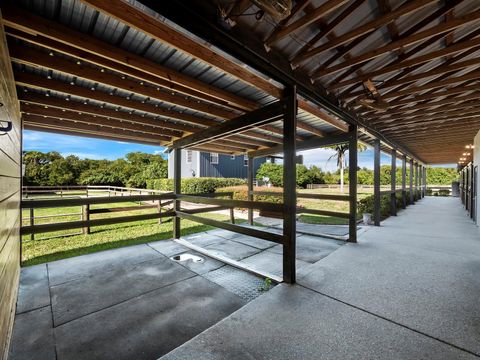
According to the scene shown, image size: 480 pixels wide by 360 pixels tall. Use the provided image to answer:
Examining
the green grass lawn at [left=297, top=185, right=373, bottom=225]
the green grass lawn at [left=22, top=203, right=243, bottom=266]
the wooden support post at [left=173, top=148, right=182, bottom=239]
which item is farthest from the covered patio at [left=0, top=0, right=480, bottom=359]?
the green grass lawn at [left=297, top=185, right=373, bottom=225]

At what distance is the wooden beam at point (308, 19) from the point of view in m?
1.65

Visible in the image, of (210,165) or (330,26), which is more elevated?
(330,26)

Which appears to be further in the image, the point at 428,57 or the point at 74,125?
the point at 74,125

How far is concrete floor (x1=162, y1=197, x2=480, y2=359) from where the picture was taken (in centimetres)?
171

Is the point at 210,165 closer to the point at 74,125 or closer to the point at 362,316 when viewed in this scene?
the point at 74,125

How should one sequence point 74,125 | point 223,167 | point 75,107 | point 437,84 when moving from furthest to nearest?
1. point 223,167
2. point 74,125
3. point 75,107
4. point 437,84

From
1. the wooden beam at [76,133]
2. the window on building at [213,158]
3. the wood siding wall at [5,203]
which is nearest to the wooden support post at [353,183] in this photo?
the wooden beam at [76,133]

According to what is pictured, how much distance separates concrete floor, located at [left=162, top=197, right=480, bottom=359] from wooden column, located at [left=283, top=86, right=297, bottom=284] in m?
0.31

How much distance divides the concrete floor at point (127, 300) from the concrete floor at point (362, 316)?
0.33m

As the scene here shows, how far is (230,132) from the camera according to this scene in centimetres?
383

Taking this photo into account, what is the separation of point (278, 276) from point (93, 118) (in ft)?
13.6

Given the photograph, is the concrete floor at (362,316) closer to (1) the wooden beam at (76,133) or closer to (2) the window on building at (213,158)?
(1) the wooden beam at (76,133)

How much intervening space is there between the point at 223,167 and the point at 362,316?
49.5ft

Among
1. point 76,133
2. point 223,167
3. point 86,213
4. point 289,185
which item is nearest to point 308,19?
point 289,185
